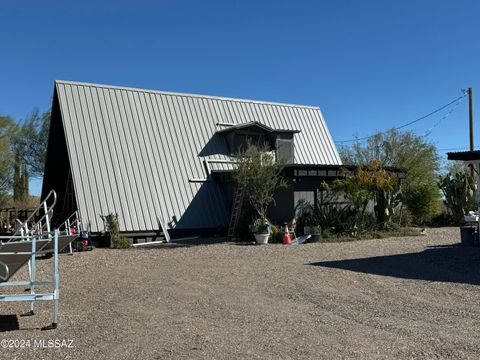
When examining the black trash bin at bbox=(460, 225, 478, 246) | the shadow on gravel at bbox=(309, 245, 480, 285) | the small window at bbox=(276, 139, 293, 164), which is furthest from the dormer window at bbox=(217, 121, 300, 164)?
the shadow on gravel at bbox=(309, 245, 480, 285)

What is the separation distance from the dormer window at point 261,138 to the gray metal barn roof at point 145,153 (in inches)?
17.5

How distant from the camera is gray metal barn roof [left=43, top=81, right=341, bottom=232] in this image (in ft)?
61.9

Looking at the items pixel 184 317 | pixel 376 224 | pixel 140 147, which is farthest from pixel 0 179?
pixel 184 317

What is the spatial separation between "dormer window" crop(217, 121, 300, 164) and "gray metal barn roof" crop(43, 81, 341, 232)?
444mm

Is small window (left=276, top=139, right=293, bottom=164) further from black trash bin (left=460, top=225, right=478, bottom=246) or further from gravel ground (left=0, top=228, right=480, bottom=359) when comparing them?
gravel ground (left=0, top=228, right=480, bottom=359)

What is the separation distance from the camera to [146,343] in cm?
524

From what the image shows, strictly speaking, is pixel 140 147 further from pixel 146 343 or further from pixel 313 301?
pixel 146 343

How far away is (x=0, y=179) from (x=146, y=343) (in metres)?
29.1

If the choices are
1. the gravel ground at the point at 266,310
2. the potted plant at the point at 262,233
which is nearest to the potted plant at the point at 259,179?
the potted plant at the point at 262,233

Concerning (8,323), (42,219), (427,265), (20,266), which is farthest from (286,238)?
(20,266)

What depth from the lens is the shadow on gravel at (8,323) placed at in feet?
19.7

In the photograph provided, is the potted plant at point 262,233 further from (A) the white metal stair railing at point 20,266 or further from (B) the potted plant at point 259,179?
(A) the white metal stair railing at point 20,266

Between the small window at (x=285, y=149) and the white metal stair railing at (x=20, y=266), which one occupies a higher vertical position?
the small window at (x=285, y=149)

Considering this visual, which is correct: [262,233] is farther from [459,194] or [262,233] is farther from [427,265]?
[459,194]
